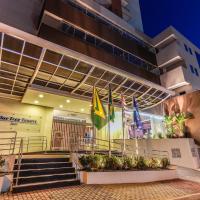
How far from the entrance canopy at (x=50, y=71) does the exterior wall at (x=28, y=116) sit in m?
0.87

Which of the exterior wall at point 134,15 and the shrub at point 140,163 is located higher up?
the exterior wall at point 134,15

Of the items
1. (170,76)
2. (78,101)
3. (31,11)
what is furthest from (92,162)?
(170,76)

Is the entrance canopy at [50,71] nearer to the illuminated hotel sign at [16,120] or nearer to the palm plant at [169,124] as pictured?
the illuminated hotel sign at [16,120]

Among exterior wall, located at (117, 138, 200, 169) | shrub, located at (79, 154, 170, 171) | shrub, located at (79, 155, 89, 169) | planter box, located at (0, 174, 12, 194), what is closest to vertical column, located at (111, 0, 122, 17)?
exterior wall, located at (117, 138, 200, 169)

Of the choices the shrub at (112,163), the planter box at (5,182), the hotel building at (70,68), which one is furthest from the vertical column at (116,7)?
the planter box at (5,182)

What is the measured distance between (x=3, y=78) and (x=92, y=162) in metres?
9.00

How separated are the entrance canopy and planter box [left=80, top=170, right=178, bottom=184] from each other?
23.9 ft

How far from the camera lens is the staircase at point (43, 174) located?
6.10 meters

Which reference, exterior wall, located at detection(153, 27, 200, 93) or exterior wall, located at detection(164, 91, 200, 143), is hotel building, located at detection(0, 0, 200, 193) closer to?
exterior wall, located at detection(153, 27, 200, 93)

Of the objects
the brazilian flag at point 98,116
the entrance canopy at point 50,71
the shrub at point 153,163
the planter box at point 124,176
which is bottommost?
the planter box at point 124,176

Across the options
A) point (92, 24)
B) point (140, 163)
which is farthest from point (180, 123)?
point (92, 24)

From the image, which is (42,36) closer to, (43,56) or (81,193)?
(43,56)

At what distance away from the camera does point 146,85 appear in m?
15.4

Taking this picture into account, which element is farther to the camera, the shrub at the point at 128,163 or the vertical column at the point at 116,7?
the vertical column at the point at 116,7
